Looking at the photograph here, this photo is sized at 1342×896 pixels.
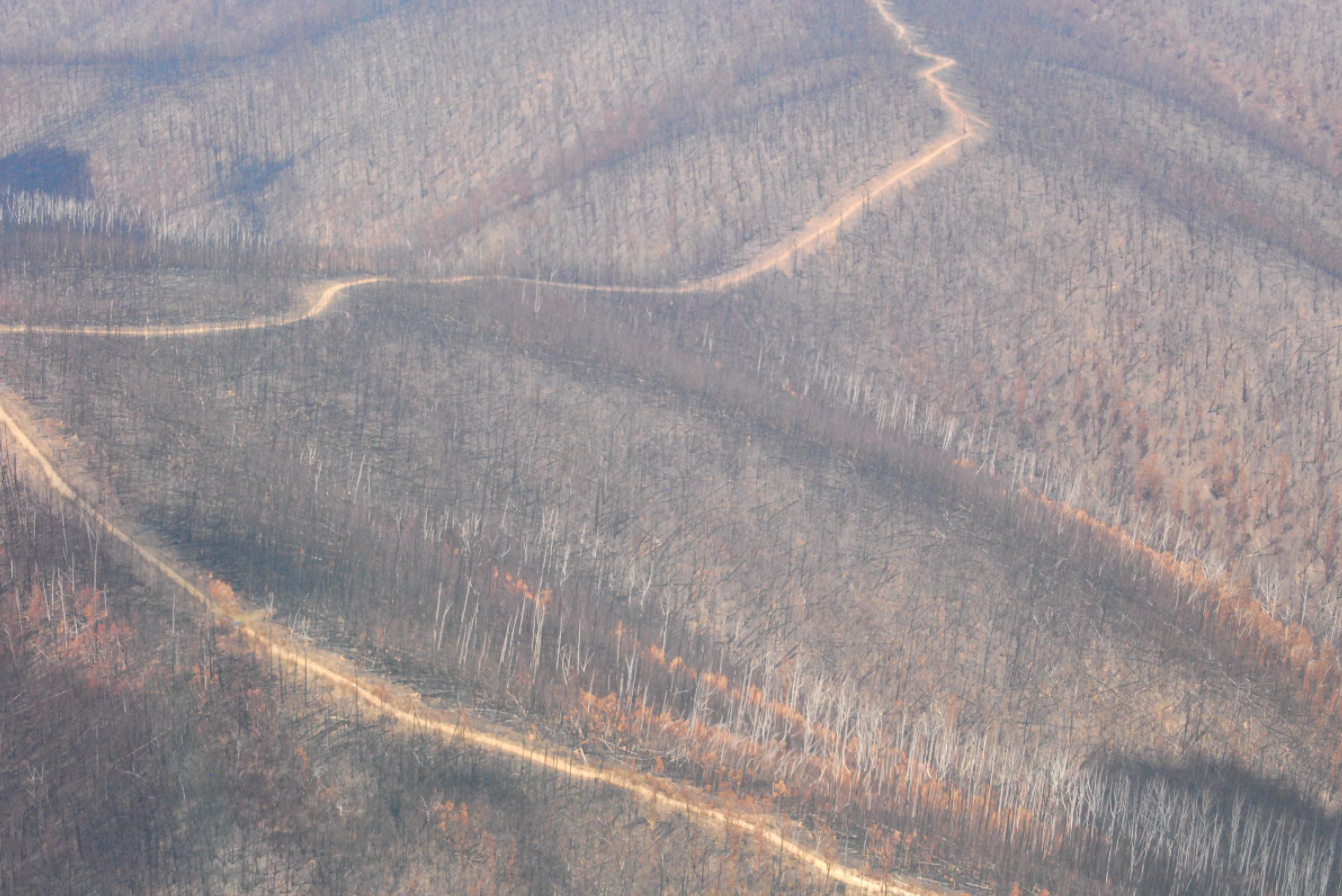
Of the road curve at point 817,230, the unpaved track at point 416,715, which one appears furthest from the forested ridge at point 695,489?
the road curve at point 817,230

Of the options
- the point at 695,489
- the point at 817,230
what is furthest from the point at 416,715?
the point at 817,230

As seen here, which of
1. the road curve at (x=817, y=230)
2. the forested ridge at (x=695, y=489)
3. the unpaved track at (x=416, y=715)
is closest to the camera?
the unpaved track at (x=416, y=715)

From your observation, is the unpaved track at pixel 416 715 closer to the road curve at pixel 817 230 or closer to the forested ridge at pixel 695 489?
the forested ridge at pixel 695 489

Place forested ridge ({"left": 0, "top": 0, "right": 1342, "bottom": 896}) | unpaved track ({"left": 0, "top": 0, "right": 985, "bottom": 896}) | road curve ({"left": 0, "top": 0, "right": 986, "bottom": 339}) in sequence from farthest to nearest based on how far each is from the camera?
1. road curve ({"left": 0, "top": 0, "right": 986, "bottom": 339})
2. forested ridge ({"left": 0, "top": 0, "right": 1342, "bottom": 896})
3. unpaved track ({"left": 0, "top": 0, "right": 985, "bottom": 896})

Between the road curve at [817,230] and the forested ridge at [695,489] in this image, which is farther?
the road curve at [817,230]

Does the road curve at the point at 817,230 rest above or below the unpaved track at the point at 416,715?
above

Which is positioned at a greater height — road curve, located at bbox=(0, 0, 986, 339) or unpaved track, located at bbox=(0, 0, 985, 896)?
road curve, located at bbox=(0, 0, 986, 339)

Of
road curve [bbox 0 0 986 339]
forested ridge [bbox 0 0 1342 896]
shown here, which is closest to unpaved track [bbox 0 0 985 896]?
forested ridge [bbox 0 0 1342 896]

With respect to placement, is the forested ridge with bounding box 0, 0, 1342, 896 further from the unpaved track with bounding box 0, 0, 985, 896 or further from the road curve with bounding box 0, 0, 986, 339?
the road curve with bounding box 0, 0, 986, 339

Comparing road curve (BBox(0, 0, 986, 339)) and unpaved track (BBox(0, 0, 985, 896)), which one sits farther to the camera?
road curve (BBox(0, 0, 986, 339))

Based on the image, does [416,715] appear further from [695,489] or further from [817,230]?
[817,230]

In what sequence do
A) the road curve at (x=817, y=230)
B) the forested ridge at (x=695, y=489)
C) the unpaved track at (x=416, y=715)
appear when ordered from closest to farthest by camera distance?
the unpaved track at (x=416, y=715) < the forested ridge at (x=695, y=489) < the road curve at (x=817, y=230)

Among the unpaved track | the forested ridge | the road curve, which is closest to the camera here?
the unpaved track
